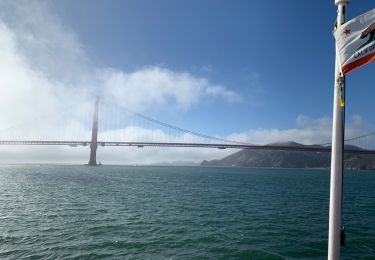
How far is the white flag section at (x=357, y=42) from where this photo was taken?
4.25 meters

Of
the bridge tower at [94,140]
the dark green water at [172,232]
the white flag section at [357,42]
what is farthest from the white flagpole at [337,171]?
the bridge tower at [94,140]

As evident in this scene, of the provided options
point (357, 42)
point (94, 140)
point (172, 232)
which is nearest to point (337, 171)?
point (357, 42)

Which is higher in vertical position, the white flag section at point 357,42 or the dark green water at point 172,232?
the white flag section at point 357,42

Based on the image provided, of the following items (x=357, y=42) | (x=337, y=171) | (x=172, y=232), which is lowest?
(x=172, y=232)

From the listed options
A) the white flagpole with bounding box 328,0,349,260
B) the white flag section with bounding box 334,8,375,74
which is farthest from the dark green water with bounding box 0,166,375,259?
the white flag section with bounding box 334,8,375,74

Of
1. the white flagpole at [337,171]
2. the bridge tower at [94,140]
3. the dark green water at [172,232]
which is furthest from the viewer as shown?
the bridge tower at [94,140]

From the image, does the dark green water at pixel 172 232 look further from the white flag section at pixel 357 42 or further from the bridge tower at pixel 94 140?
the bridge tower at pixel 94 140

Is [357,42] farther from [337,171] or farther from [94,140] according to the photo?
[94,140]

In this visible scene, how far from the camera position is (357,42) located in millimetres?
4402

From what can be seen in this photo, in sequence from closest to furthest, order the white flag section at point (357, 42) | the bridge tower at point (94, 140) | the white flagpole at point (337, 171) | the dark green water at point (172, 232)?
the white flag section at point (357, 42), the white flagpole at point (337, 171), the dark green water at point (172, 232), the bridge tower at point (94, 140)

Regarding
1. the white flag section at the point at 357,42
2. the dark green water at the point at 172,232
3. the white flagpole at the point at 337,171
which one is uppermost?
the white flag section at the point at 357,42

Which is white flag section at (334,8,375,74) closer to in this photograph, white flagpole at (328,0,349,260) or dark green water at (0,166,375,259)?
white flagpole at (328,0,349,260)

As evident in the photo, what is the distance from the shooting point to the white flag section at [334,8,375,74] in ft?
13.9

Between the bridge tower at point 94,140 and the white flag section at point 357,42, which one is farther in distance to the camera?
the bridge tower at point 94,140
